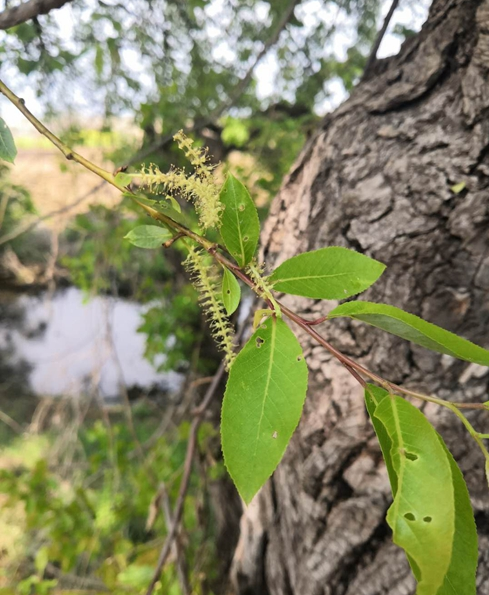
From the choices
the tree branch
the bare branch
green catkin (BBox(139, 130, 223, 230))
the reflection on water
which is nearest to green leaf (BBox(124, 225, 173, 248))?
green catkin (BBox(139, 130, 223, 230))

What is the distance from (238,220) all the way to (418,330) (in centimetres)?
19

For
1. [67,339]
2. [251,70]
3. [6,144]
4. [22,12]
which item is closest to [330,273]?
[6,144]

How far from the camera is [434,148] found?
709 mm

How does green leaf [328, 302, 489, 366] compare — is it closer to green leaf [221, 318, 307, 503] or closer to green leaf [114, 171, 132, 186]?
green leaf [221, 318, 307, 503]

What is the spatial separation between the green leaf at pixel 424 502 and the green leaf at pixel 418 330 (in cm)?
6

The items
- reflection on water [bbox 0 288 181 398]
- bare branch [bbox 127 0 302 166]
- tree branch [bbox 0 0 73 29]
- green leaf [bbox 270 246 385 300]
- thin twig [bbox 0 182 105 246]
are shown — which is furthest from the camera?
reflection on water [bbox 0 288 181 398]

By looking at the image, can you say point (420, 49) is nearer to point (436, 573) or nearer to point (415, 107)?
point (415, 107)

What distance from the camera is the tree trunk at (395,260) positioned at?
69 centimetres

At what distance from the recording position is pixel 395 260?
0.73 m

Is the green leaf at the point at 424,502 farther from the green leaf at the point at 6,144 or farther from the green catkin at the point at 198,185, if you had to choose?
the green leaf at the point at 6,144

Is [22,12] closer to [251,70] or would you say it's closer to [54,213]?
[251,70]

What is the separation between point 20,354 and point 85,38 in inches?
190

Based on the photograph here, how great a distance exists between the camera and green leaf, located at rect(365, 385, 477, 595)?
11.1 inches

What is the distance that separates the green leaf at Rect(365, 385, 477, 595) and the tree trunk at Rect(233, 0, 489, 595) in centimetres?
38
